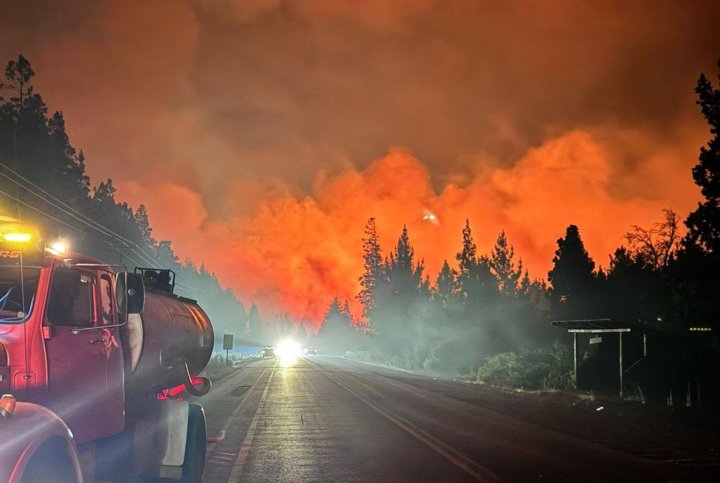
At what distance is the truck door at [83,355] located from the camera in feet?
17.0

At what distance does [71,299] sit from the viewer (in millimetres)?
5602

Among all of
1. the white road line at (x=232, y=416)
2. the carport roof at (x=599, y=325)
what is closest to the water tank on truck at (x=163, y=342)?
the white road line at (x=232, y=416)

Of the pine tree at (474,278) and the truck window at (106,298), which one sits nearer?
the truck window at (106,298)

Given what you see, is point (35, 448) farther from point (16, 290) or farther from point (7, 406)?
point (16, 290)

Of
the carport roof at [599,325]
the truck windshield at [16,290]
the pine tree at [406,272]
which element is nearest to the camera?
the truck windshield at [16,290]

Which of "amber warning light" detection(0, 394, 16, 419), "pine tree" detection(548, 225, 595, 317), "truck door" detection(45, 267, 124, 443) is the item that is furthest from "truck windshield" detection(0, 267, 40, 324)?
"pine tree" detection(548, 225, 595, 317)

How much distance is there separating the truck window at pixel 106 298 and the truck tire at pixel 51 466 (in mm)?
1599

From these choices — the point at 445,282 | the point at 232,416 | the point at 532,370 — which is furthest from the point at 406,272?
the point at 232,416

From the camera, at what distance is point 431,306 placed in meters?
75.6

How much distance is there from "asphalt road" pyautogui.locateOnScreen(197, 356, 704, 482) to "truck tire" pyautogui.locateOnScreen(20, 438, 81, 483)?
5088mm

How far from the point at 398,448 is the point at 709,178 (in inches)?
1109

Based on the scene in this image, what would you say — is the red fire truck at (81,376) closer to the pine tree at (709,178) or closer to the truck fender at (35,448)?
the truck fender at (35,448)

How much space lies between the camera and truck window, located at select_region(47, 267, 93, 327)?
531cm

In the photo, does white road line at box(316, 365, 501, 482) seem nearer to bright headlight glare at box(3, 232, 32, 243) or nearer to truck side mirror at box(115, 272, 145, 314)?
truck side mirror at box(115, 272, 145, 314)
